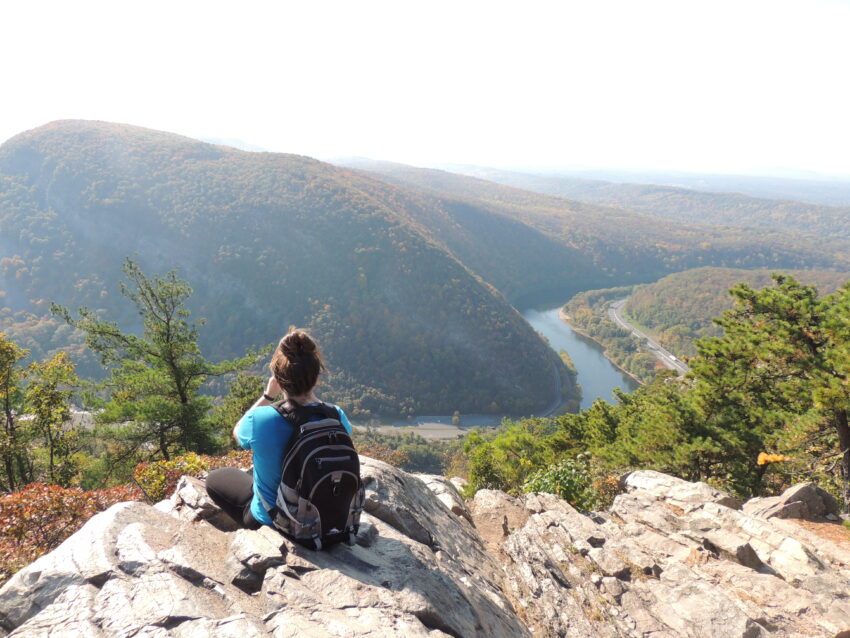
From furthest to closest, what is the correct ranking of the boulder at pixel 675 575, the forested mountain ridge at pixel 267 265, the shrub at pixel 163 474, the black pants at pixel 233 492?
the forested mountain ridge at pixel 267 265, the shrub at pixel 163 474, the boulder at pixel 675 575, the black pants at pixel 233 492

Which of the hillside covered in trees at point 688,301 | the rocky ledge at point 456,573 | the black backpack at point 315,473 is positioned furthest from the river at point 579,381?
the black backpack at point 315,473

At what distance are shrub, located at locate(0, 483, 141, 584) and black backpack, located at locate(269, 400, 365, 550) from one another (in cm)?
368

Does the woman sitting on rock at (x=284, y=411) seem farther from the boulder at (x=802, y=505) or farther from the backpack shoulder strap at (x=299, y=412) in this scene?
the boulder at (x=802, y=505)

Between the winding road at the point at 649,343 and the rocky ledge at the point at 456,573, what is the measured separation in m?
89.9

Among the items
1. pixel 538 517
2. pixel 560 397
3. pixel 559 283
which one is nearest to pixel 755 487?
pixel 538 517

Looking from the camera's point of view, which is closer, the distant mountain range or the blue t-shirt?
the blue t-shirt

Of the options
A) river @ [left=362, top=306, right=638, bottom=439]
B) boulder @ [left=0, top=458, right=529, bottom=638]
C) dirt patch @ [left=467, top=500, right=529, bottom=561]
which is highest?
boulder @ [left=0, top=458, right=529, bottom=638]

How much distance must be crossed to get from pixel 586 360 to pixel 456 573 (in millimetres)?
116393

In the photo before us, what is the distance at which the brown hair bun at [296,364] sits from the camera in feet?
11.0

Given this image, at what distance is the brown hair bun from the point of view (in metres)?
3.35

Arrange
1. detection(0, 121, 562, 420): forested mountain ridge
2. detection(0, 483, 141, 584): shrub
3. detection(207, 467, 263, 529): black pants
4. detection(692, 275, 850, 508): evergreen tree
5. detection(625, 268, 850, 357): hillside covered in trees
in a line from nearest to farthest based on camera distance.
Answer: detection(207, 467, 263, 529): black pants, detection(0, 483, 141, 584): shrub, detection(692, 275, 850, 508): evergreen tree, detection(0, 121, 562, 420): forested mountain ridge, detection(625, 268, 850, 357): hillside covered in trees

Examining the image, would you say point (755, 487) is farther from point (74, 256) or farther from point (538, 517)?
point (74, 256)

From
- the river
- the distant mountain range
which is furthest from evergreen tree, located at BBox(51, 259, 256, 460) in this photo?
the distant mountain range

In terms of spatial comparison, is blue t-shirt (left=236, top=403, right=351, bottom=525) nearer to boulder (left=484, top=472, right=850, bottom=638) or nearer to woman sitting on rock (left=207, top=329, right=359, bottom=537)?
woman sitting on rock (left=207, top=329, right=359, bottom=537)
